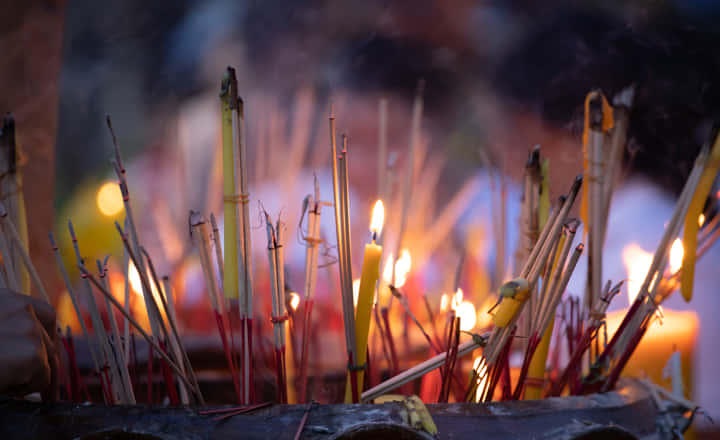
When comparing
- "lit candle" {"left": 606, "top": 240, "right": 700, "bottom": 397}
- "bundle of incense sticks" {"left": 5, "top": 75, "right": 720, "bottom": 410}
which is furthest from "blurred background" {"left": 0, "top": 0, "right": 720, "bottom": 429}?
"bundle of incense sticks" {"left": 5, "top": 75, "right": 720, "bottom": 410}

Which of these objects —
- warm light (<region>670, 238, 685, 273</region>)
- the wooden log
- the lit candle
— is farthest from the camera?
the lit candle

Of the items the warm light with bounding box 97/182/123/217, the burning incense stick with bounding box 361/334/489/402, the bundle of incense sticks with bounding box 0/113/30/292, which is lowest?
the burning incense stick with bounding box 361/334/489/402

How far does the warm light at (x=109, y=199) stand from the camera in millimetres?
851

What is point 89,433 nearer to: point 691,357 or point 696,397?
point 691,357

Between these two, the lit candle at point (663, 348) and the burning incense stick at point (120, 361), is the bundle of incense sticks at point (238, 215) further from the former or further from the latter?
the lit candle at point (663, 348)

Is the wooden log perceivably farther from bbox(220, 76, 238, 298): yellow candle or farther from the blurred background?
the blurred background

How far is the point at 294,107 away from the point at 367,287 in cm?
60

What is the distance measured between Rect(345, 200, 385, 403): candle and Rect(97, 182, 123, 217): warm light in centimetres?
68

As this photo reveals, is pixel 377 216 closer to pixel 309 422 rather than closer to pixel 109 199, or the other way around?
pixel 309 422

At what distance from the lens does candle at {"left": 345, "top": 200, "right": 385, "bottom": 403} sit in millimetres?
285

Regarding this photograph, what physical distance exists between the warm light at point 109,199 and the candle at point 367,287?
678 millimetres

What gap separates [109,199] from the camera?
860 mm

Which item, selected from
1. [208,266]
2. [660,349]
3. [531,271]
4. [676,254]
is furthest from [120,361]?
[660,349]

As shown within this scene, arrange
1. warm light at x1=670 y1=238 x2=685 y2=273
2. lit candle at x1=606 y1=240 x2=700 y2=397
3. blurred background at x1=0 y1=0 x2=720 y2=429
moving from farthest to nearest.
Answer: blurred background at x1=0 y1=0 x2=720 y2=429
lit candle at x1=606 y1=240 x2=700 y2=397
warm light at x1=670 y1=238 x2=685 y2=273
